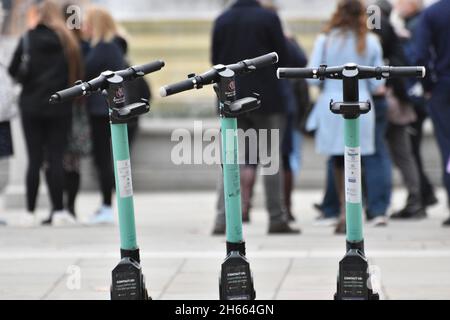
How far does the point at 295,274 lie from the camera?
7.63 meters

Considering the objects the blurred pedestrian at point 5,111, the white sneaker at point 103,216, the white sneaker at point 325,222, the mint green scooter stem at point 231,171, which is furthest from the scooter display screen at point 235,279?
the white sneaker at point 103,216

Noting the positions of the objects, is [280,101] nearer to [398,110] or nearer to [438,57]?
[438,57]

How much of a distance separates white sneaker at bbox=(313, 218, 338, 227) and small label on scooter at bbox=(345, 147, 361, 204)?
4539 mm

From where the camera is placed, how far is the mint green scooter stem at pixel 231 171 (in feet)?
19.2

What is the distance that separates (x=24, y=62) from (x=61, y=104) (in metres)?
0.43

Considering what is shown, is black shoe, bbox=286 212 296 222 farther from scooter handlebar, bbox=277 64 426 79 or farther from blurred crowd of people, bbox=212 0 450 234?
scooter handlebar, bbox=277 64 426 79

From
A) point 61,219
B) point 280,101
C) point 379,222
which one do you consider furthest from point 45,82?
point 379,222

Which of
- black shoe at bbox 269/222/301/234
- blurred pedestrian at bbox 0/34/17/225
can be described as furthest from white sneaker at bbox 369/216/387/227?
blurred pedestrian at bbox 0/34/17/225

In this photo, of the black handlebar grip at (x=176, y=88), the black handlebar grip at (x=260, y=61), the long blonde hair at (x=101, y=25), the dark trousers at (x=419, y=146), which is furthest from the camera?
the dark trousers at (x=419, y=146)

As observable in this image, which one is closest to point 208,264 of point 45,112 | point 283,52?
point 283,52

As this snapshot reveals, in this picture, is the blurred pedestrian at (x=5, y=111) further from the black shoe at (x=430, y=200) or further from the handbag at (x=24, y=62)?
the black shoe at (x=430, y=200)

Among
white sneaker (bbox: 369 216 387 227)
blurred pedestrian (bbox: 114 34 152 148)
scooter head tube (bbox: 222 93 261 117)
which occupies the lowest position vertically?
scooter head tube (bbox: 222 93 261 117)

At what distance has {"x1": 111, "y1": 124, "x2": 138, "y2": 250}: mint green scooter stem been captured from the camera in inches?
226

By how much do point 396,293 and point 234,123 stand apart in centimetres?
159
